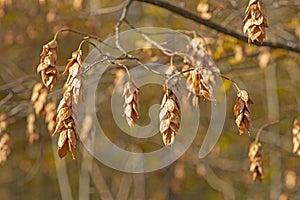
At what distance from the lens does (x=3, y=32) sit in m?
6.12

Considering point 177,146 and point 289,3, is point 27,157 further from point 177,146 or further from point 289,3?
point 289,3

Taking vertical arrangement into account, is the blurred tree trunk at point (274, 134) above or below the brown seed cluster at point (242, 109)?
below

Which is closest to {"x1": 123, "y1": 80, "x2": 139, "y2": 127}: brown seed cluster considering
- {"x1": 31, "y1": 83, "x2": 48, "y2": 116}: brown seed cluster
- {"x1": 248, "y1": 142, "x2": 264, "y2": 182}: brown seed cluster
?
{"x1": 248, "y1": 142, "x2": 264, "y2": 182}: brown seed cluster

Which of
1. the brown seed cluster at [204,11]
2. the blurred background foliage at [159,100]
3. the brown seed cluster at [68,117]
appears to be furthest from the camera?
the blurred background foliage at [159,100]

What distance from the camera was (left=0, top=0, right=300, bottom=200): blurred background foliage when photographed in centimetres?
376

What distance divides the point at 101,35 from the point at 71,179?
3298 mm

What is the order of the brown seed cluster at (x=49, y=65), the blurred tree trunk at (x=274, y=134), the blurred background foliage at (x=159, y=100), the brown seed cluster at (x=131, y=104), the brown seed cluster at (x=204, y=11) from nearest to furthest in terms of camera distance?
the brown seed cluster at (x=131, y=104) < the brown seed cluster at (x=49, y=65) < the brown seed cluster at (x=204, y=11) < the blurred background foliage at (x=159, y=100) < the blurred tree trunk at (x=274, y=134)

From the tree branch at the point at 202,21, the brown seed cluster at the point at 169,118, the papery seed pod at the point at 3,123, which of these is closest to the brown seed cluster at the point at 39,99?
the papery seed pod at the point at 3,123

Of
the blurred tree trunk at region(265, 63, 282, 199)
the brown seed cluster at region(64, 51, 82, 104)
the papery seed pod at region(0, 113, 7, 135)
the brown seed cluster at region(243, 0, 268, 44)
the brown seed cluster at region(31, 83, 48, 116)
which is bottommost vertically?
the blurred tree trunk at region(265, 63, 282, 199)

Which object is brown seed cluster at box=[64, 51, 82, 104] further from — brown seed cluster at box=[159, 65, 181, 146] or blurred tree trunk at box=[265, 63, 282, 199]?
blurred tree trunk at box=[265, 63, 282, 199]

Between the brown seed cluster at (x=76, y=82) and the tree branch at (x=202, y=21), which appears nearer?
the brown seed cluster at (x=76, y=82)

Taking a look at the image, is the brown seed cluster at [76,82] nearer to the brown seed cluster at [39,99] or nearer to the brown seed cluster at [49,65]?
the brown seed cluster at [49,65]

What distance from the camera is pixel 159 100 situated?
643 cm

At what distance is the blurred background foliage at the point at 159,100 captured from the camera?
3756mm
